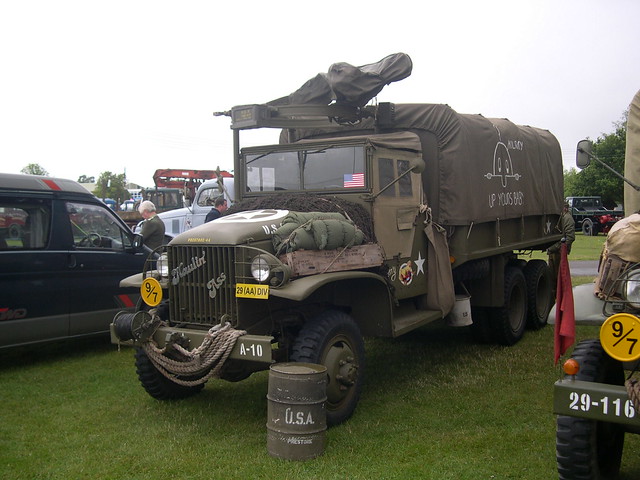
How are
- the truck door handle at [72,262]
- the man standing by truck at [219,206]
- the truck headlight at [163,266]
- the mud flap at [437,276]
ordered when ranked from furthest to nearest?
1. the man standing by truck at [219,206]
2. the truck door handle at [72,262]
3. the mud flap at [437,276]
4. the truck headlight at [163,266]

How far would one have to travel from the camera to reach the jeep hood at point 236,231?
5094mm

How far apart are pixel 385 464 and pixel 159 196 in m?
19.3

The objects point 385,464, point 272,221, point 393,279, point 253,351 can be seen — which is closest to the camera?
point 385,464

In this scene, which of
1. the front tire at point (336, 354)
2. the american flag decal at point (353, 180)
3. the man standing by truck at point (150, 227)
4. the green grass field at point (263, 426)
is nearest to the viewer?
the green grass field at point (263, 426)

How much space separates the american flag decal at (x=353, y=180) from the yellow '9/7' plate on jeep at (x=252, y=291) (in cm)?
167

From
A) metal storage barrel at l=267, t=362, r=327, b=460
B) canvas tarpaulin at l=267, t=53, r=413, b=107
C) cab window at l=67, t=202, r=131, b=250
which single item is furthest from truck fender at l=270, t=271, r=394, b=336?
cab window at l=67, t=202, r=131, b=250

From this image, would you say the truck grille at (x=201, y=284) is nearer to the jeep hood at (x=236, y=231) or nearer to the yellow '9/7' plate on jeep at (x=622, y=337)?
the jeep hood at (x=236, y=231)

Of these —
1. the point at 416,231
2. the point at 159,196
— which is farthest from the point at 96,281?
the point at 159,196

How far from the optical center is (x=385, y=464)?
4.46 meters

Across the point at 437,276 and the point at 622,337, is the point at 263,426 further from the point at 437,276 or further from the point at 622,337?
the point at 622,337

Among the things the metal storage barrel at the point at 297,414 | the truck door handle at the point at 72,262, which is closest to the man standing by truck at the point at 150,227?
the truck door handle at the point at 72,262

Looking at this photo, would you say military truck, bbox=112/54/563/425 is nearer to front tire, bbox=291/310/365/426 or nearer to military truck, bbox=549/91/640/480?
front tire, bbox=291/310/365/426

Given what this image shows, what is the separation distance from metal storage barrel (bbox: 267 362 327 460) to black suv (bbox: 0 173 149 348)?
3646mm

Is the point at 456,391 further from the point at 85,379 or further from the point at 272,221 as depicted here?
the point at 85,379
